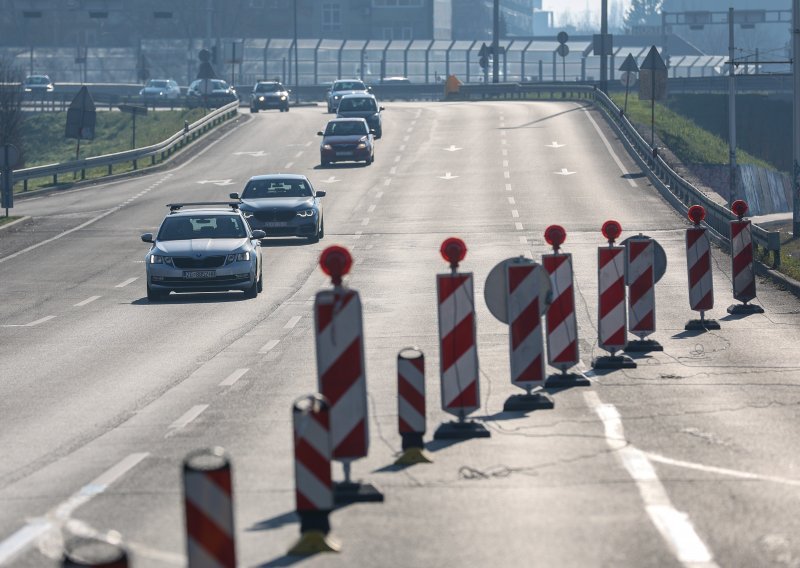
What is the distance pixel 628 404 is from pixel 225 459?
701 centimetres

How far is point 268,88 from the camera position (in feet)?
268

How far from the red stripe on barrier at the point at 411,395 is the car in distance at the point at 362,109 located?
5203 centimetres

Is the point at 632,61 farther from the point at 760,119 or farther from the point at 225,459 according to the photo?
the point at 225,459

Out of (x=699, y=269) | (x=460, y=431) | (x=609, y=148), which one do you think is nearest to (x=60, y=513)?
(x=460, y=431)

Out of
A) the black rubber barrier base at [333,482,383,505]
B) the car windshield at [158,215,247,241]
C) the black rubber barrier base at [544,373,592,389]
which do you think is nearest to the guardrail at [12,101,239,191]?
the car windshield at [158,215,247,241]

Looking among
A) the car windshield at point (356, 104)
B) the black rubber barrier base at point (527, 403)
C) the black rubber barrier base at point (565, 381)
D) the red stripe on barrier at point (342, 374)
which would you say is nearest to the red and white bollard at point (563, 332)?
the black rubber barrier base at point (565, 381)

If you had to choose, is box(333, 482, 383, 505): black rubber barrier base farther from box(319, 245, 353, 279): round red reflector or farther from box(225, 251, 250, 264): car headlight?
box(225, 251, 250, 264): car headlight

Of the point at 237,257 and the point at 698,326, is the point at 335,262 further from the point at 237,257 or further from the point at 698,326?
the point at 237,257

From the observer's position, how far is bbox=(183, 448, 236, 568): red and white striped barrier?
21.5ft

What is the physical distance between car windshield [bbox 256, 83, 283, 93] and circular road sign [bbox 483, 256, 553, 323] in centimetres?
6963

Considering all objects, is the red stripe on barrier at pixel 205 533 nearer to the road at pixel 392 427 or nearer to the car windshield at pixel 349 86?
the road at pixel 392 427

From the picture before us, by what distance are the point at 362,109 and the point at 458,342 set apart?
51.7 meters

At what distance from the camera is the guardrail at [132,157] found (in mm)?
49656

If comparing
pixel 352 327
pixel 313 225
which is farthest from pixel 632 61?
pixel 352 327
